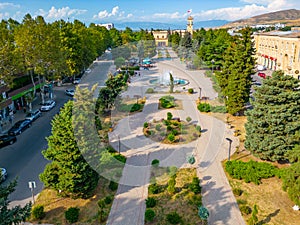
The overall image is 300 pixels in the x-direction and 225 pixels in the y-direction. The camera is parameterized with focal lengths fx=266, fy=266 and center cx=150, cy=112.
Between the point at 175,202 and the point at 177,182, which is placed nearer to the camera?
the point at 175,202

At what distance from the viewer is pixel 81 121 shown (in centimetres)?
1270

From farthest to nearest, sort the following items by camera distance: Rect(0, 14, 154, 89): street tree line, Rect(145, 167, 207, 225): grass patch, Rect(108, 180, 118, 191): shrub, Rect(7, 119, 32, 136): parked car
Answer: Rect(0, 14, 154, 89): street tree line → Rect(7, 119, 32, 136): parked car → Rect(108, 180, 118, 191): shrub → Rect(145, 167, 207, 225): grass patch

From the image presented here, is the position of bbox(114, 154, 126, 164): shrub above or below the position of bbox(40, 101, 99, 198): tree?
below

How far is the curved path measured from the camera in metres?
12.4

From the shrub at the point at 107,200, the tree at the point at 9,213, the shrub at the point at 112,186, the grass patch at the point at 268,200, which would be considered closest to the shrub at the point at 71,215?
the shrub at the point at 107,200

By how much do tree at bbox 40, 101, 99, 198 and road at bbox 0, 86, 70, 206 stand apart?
176 centimetres

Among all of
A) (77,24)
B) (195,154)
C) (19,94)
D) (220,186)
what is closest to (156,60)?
(77,24)

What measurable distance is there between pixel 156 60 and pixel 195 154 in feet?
139

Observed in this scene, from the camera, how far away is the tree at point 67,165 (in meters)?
12.6

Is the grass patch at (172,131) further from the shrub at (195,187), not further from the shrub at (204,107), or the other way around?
the shrub at (195,187)

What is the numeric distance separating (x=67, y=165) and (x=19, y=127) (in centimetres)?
1215

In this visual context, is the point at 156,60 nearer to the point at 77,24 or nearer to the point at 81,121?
the point at 77,24

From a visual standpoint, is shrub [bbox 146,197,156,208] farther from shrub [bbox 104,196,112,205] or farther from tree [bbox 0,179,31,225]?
tree [bbox 0,179,31,225]

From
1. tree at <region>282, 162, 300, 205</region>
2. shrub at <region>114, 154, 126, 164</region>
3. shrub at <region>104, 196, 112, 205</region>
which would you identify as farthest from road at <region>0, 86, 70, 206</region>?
tree at <region>282, 162, 300, 205</region>
